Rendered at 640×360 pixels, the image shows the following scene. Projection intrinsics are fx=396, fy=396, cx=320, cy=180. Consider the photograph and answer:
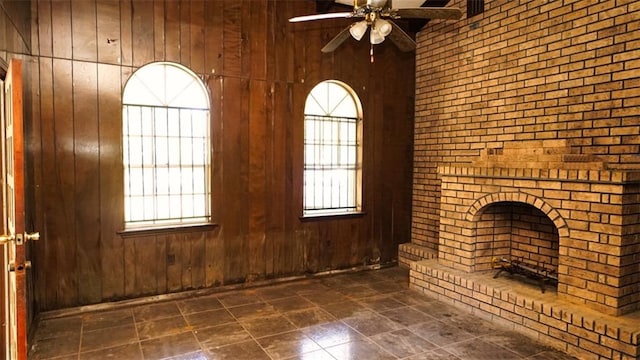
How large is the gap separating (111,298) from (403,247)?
11.4ft

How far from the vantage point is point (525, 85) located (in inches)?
153

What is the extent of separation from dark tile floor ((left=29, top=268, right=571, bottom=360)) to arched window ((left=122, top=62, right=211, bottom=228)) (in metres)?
0.96

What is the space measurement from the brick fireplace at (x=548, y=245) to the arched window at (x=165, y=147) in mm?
2584

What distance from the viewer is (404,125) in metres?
5.40

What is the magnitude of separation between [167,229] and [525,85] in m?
3.82

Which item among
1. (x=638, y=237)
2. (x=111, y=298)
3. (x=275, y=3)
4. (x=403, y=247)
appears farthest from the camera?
(x=403, y=247)

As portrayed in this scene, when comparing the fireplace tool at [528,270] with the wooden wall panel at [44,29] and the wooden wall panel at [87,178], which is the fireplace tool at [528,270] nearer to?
the wooden wall panel at [87,178]

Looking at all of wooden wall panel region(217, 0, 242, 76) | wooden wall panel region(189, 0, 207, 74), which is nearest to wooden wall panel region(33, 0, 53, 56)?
wooden wall panel region(189, 0, 207, 74)

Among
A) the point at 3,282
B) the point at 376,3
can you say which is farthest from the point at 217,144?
the point at 376,3

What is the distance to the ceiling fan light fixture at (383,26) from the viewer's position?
2.85 m

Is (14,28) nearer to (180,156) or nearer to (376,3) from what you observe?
(180,156)

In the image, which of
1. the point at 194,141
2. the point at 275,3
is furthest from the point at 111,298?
the point at 275,3

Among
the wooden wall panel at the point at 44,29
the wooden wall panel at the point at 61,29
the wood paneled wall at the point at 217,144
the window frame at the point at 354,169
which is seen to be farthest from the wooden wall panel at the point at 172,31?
the window frame at the point at 354,169

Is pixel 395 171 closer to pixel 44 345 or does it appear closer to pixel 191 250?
pixel 191 250
